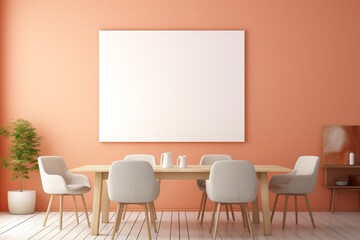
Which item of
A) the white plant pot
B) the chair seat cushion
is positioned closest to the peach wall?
the white plant pot

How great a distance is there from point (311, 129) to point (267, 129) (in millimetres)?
642

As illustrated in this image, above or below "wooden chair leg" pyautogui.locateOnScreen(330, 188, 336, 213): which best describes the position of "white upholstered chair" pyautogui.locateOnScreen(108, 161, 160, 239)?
above

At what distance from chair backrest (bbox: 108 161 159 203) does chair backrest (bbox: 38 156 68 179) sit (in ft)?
4.38

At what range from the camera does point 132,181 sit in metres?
5.27

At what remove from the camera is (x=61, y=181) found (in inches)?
242

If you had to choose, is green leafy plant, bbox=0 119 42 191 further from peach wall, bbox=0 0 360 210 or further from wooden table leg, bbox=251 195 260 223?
wooden table leg, bbox=251 195 260 223

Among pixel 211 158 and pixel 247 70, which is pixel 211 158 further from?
pixel 247 70

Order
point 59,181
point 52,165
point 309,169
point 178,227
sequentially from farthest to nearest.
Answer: point 52,165
point 309,169
point 178,227
point 59,181

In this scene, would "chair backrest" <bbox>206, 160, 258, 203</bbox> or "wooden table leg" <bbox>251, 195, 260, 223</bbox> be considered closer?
"chair backrest" <bbox>206, 160, 258, 203</bbox>

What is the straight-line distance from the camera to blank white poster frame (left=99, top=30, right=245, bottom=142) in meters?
7.72

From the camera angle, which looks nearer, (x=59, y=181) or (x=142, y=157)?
(x=59, y=181)

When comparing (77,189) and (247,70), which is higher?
(247,70)

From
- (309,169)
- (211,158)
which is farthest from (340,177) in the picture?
(211,158)

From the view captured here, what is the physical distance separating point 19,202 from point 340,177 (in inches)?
177
